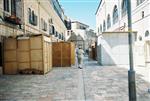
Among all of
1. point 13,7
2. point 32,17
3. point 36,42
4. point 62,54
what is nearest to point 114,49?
point 62,54

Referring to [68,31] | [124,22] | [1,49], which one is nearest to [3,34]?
[1,49]

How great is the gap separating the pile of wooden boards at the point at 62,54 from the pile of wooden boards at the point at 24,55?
18.3 feet

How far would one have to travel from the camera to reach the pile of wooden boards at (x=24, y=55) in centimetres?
1620

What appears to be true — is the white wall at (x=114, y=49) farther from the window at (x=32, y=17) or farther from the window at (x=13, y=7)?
the window at (x=13, y=7)

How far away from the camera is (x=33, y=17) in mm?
26031

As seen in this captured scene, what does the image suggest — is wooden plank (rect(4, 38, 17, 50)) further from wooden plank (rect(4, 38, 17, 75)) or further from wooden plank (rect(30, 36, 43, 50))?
wooden plank (rect(30, 36, 43, 50))

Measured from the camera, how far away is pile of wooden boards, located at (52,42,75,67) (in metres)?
22.1

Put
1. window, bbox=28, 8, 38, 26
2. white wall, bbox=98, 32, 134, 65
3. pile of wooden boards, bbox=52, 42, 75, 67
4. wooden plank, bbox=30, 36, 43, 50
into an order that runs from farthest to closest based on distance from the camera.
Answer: window, bbox=28, 8, 38, 26, white wall, bbox=98, 32, 134, 65, pile of wooden boards, bbox=52, 42, 75, 67, wooden plank, bbox=30, 36, 43, 50

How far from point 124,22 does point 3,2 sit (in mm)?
19895

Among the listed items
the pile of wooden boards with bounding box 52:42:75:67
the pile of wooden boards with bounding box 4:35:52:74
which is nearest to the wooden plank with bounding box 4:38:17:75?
the pile of wooden boards with bounding box 4:35:52:74

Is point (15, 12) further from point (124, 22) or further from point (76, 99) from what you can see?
point (124, 22)

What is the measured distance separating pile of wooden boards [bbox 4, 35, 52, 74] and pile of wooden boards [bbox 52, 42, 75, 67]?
5.58 meters

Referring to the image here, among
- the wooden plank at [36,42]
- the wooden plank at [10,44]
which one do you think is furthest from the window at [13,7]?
the wooden plank at [36,42]

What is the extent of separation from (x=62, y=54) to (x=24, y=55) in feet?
20.3
